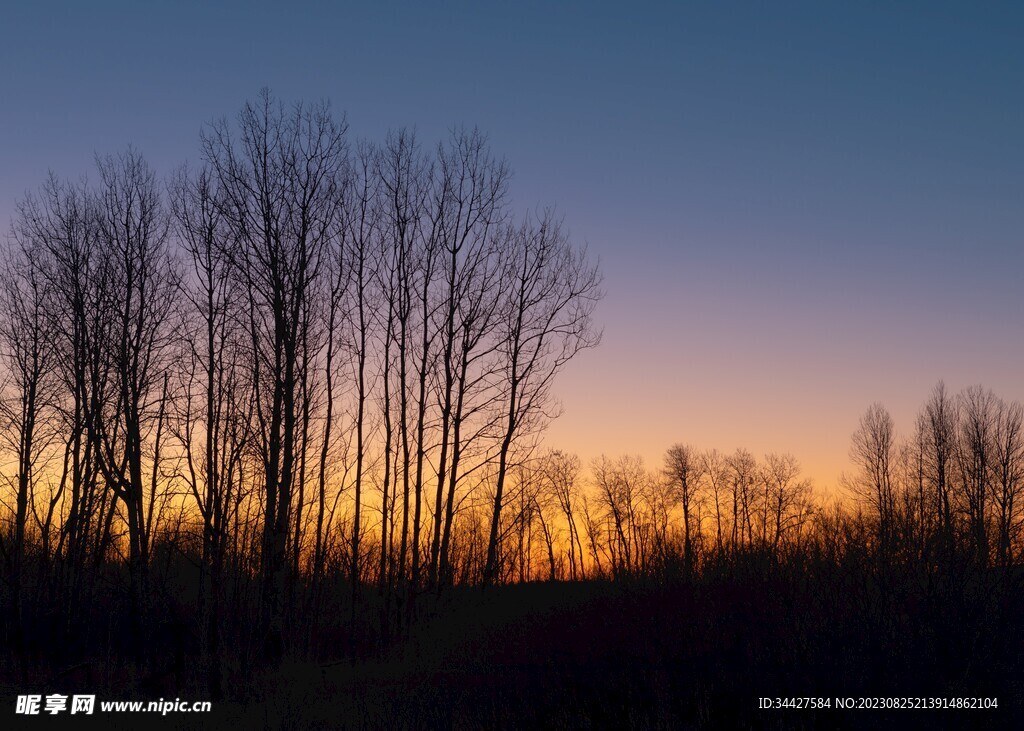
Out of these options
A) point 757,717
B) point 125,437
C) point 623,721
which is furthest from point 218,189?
point 757,717

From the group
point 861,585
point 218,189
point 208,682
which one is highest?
point 218,189

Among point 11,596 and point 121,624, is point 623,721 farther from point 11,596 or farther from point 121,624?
point 11,596

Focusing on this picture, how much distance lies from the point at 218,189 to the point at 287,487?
257 inches

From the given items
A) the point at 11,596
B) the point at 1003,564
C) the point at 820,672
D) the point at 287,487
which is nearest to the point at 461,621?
the point at 287,487

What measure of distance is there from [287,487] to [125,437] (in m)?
5.72

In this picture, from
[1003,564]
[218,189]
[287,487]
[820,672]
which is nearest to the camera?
[820,672]

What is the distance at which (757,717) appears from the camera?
28.9 ft

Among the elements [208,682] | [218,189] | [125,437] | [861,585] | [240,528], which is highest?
[218,189]

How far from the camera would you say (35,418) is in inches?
866

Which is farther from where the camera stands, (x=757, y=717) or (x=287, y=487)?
(x=287, y=487)

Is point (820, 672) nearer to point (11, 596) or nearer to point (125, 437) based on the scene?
point (125, 437)

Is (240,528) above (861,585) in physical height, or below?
above

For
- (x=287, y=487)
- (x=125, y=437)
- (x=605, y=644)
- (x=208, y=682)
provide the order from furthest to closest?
(x=125, y=437) → (x=287, y=487) → (x=208, y=682) → (x=605, y=644)

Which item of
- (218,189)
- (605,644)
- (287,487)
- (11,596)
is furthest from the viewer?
(11,596)
